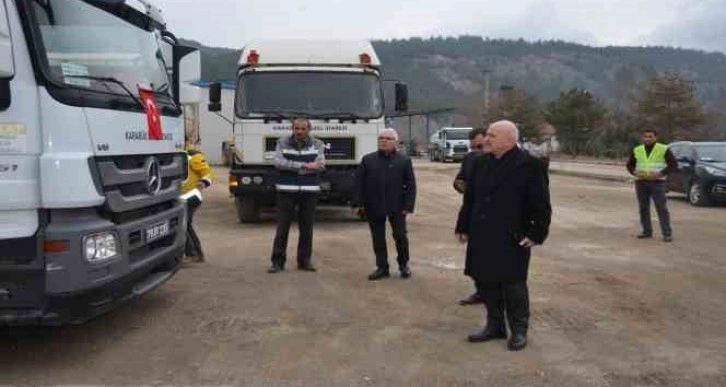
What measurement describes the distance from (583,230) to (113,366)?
31.3 feet

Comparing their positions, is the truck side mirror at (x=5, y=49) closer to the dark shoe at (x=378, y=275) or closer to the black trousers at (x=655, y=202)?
the dark shoe at (x=378, y=275)

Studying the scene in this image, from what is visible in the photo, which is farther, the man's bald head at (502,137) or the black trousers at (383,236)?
the black trousers at (383,236)

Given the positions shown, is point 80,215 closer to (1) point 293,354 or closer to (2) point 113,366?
(2) point 113,366

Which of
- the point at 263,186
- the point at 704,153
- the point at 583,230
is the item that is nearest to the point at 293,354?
the point at 263,186

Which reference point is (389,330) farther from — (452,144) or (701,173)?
(452,144)

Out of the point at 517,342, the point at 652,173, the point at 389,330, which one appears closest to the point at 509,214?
the point at 517,342

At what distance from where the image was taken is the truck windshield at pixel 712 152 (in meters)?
17.9

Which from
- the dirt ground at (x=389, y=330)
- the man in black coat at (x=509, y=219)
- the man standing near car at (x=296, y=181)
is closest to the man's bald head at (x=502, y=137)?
the man in black coat at (x=509, y=219)

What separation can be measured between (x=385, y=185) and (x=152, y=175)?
305 centimetres

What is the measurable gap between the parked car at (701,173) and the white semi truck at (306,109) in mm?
8374

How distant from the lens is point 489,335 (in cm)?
624

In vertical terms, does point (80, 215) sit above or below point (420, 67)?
below

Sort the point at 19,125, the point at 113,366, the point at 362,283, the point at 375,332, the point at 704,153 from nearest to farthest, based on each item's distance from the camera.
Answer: the point at 19,125
the point at 113,366
the point at 375,332
the point at 362,283
the point at 704,153

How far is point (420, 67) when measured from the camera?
107 meters
